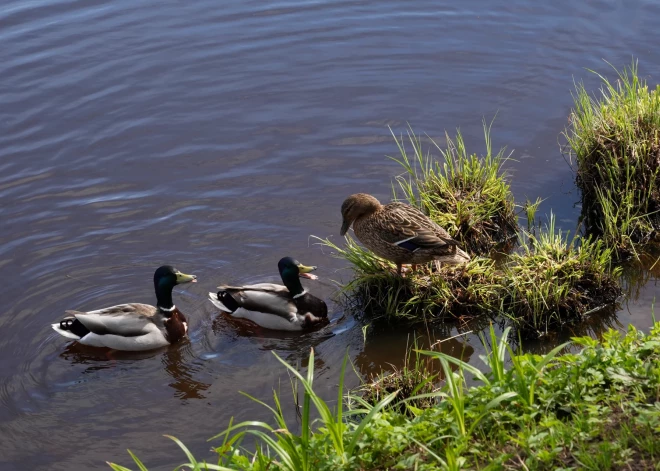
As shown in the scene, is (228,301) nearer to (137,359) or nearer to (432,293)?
(137,359)

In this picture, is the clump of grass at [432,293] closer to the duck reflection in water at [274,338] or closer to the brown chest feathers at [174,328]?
the duck reflection in water at [274,338]

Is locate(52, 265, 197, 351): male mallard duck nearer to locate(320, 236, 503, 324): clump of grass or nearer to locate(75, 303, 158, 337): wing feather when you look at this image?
locate(75, 303, 158, 337): wing feather

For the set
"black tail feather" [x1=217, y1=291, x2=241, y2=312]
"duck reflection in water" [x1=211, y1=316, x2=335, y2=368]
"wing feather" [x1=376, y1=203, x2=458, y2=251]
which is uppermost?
"wing feather" [x1=376, y1=203, x2=458, y2=251]

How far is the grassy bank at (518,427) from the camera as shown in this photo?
12.9ft

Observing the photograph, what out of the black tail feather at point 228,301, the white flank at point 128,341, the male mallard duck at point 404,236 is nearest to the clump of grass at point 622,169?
the male mallard duck at point 404,236

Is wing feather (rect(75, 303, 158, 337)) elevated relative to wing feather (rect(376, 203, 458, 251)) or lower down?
lower down

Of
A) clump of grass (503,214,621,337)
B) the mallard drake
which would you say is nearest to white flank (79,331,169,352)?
the mallard drake

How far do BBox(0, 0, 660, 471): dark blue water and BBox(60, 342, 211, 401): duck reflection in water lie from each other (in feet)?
0.08

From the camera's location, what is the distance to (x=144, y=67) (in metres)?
11.1

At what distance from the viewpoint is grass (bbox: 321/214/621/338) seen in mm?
6344

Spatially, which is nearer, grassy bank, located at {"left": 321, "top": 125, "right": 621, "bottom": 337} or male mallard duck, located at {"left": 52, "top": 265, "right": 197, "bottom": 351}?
grassy bank, located at {"left": 321, "top": 125, "right": 621, "bottom": 337}

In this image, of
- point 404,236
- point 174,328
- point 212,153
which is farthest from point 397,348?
point 212,153

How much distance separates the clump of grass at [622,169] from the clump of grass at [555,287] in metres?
0.54

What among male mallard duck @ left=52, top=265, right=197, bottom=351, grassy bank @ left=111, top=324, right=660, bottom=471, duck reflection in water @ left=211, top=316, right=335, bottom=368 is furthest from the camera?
male mallard duck @ left=52, top=265, right=197, bottom=351
